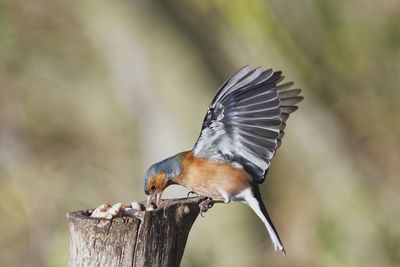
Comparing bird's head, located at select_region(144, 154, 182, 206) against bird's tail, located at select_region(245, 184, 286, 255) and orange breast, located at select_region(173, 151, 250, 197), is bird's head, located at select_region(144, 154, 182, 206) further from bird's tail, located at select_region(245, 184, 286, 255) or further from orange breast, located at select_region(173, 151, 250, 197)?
bird's tail, located at select_region(245, 184, 286, 255)

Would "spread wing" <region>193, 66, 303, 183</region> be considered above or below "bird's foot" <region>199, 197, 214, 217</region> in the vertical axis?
above

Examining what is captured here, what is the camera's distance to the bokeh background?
8.66 m

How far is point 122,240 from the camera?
3707 millimetres

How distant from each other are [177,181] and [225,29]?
4061mm

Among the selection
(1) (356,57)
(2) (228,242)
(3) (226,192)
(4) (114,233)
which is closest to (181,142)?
(2) (228,242)

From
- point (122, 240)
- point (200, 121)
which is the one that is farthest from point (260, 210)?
point (200, 121)

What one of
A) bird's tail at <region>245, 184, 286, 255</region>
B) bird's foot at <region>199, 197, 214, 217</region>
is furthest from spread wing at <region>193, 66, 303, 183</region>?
bird's foot at <region>199, 197, 214, 217</region>

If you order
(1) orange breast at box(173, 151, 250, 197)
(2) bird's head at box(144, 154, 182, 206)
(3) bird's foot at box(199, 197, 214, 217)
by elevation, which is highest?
(2) bird's head at box(144, 154, 182, 206)

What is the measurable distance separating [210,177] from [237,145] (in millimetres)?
255

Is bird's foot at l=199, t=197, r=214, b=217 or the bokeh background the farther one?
the bokeh background

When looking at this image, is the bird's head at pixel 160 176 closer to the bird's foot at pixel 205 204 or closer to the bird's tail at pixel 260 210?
the bird's foot at pixel 205 204

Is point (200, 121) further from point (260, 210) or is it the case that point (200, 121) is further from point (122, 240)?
point (122, 240)

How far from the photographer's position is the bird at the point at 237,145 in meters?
4.78

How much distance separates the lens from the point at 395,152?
423 inches
